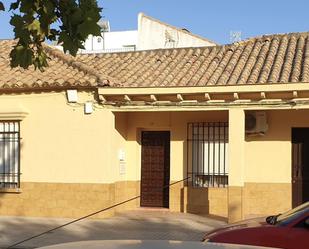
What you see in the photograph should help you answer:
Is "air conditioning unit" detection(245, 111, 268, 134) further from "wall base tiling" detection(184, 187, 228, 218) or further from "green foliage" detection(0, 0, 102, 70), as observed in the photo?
"green foliage" detection(0, 0, 102, 70)

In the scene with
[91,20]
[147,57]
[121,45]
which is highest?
[121,45]

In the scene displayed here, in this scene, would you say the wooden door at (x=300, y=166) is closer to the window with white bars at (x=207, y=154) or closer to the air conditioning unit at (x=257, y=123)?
the air conditioning unit at (x=257, y=123)

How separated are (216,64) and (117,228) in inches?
210

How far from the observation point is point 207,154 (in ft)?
52.2

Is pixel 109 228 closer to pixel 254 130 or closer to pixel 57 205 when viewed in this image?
pixel 57 205

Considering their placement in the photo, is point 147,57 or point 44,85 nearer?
point 44,85

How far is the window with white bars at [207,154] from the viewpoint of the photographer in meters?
15.8

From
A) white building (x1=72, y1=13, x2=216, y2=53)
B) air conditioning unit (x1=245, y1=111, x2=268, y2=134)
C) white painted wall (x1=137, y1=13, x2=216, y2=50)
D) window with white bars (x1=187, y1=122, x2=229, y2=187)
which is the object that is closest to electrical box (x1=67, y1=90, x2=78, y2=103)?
window with white bars (x1=187, y1=122, x2=229, y2=187)

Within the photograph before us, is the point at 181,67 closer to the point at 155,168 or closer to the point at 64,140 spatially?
the point at 155,168

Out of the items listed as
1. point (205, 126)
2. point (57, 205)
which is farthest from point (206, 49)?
point (57, 205)

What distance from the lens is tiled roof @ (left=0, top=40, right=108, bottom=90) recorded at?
15039 mm

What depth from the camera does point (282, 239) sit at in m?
7.14

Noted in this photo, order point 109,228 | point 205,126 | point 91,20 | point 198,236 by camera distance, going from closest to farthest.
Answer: point 91,20 → point 198,236 → point 109,228 → point 205,126

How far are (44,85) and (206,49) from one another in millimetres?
5128
